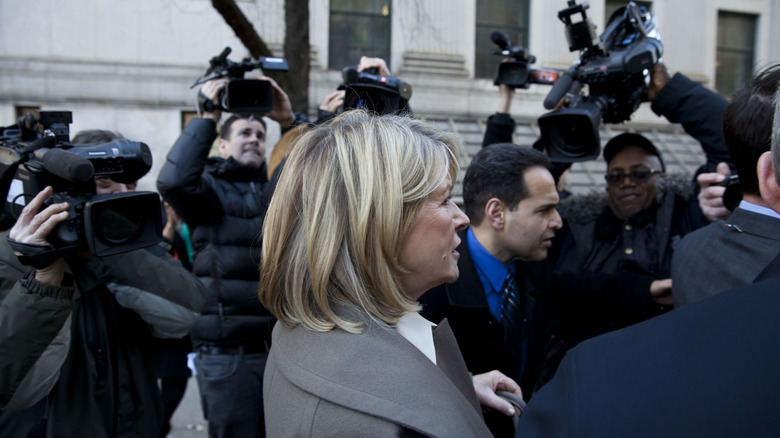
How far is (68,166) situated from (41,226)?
208 millimetres

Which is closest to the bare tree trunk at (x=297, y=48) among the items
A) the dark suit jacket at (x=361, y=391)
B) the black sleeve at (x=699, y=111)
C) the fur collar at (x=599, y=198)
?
the fur collar at (x=599, y=198)

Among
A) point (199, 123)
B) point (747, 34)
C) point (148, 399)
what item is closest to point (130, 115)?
point (199, 123)

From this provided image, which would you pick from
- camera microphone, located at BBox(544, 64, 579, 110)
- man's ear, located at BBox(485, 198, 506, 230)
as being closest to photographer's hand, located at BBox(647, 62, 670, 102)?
camera microphone, located at BBox(544, 64, 579, 110)

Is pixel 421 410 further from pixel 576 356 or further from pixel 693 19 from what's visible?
pixel 693 19

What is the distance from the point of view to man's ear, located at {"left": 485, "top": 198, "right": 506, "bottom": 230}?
8.04 ft

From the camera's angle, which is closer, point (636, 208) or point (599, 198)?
point (636, 208)

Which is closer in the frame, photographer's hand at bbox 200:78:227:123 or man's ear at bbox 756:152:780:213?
man's ear at bbox 756:152:780:213

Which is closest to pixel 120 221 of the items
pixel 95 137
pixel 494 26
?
pixel 95 137

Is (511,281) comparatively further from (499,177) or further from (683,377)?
(683,377)

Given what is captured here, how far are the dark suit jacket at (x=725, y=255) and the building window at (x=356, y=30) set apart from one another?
8.09 metres

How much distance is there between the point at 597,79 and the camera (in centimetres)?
269

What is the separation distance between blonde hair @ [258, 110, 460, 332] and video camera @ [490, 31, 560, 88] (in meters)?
2.06

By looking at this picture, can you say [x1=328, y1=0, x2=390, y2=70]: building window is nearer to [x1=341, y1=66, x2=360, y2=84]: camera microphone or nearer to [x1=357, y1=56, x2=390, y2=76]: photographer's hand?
[x1=357, y1=56, x2=390, y2=76]: photographer's hand

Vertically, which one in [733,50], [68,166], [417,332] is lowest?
[417,332]
